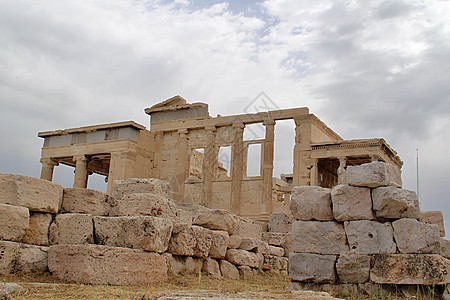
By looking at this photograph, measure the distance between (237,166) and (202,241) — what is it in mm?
15331

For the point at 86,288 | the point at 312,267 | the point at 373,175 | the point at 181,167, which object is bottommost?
the point at 86,288

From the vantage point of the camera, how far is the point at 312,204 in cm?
776

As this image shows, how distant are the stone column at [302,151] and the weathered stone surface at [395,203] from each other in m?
15.4

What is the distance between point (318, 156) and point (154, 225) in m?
16.3

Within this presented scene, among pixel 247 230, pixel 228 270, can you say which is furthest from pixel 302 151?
pixel 228 270

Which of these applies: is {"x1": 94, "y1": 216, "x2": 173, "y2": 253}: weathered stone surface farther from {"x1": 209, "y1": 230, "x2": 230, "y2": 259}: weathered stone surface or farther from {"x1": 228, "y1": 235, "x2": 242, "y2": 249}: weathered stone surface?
{"x1": 228, "y1": 235, "x2": 242, "y2": 249}: weathered stone surface

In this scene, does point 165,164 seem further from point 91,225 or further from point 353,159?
point 91,225

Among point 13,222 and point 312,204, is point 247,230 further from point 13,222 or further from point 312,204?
point 13,222

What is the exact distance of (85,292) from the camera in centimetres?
574

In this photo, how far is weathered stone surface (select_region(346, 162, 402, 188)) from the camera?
24.0 ft

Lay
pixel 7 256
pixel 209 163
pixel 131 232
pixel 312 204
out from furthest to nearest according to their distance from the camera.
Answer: pixel 209 163
pixel 312 204
pixel 131 232
pixel 7 256

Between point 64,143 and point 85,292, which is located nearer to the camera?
point 85,292

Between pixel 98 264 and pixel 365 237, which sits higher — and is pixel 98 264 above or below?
below

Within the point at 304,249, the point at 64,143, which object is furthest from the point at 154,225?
the point at 64,143
